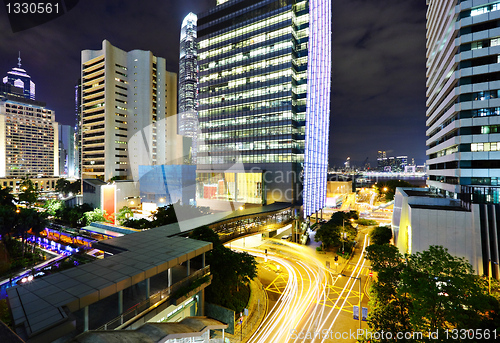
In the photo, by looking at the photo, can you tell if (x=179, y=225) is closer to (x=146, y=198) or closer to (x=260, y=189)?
(x=260, y=189)

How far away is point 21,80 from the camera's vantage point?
190 meters

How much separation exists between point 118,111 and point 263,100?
75661 mm

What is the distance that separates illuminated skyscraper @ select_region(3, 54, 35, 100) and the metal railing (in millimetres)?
250494

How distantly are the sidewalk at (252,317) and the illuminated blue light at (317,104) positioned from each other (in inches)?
1366

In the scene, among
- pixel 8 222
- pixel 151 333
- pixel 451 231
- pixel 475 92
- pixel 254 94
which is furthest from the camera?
pixel 254 94

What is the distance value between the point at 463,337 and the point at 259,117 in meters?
55.7

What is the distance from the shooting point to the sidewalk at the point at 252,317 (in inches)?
819

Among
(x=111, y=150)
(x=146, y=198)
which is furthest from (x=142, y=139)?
(x=146, y=198)

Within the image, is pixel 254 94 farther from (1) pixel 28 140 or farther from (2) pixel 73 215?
(1) pixel 28 140

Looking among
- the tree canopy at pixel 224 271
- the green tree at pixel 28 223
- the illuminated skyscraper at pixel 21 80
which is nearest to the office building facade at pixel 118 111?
the green tree at pixel 28 223

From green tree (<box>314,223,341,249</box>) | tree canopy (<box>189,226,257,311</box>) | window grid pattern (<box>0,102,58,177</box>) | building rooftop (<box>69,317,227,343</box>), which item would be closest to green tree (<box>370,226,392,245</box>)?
green tree (<box>314,223,341,249</box>)

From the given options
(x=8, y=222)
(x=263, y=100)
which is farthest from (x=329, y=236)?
(x=8, y=222)

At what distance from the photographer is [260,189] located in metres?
59.8

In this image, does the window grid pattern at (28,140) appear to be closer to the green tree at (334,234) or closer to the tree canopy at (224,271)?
the tree canopy at (224,271)
